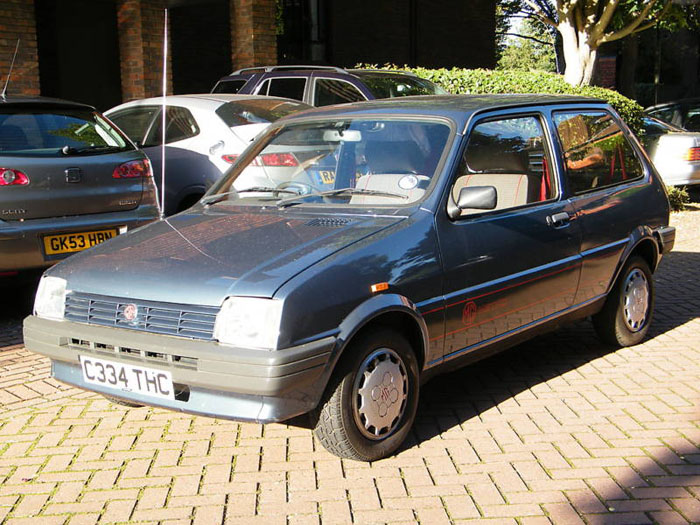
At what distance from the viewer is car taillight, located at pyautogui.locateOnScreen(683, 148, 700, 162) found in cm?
1426

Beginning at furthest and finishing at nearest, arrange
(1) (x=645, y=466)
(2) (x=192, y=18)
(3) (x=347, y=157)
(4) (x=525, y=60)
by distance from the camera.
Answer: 1. (4) (x=525, y=60)
2. (2) (x=192, y=18)
3. (3) (x=347, y=157)
4. (1) (x=645, y=466)

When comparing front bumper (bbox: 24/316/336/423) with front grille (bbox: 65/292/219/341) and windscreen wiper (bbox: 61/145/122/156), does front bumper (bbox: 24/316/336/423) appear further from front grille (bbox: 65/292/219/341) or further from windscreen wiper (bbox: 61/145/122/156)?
windscreen wiper (bbox: 61/145/122/156)

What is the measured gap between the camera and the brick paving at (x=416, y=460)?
3590 millimetres

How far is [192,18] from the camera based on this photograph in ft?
53.9

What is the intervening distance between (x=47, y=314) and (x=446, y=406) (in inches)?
88.4

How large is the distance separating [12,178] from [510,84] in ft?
32.1

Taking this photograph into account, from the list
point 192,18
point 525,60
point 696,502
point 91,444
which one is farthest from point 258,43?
point 525,60

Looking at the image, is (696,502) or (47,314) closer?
(696,502)

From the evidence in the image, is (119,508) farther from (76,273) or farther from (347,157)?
(347,157)

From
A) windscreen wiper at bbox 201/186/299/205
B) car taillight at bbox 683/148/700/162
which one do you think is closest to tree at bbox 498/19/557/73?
car taillight at bbox 683/148/700/162

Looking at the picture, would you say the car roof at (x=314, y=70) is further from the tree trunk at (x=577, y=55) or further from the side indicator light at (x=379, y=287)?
the side indicator light at (x=379, y=287)

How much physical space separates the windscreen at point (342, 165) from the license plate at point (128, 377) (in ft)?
4.35

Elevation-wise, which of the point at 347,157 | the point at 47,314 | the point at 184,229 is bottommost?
the point at 47,314

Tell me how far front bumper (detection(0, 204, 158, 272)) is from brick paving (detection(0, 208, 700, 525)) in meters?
0.98
